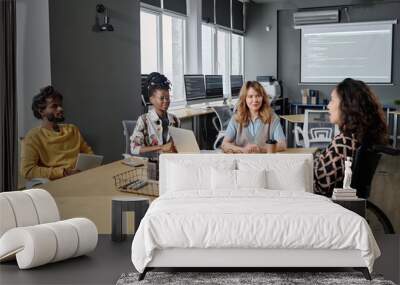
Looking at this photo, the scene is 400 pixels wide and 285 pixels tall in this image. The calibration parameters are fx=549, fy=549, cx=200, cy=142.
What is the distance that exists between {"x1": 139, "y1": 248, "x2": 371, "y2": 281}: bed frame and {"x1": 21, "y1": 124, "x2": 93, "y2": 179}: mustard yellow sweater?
1.90 m

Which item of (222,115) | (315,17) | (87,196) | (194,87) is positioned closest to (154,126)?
(87,196)

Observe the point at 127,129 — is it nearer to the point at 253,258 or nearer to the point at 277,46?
the point at 253,258

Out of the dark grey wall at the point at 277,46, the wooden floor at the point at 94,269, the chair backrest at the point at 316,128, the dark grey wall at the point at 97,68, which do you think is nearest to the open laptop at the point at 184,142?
the wooden floor at the point at 94,269

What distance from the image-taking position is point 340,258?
1.99 metres

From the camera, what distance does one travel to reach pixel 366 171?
10.0ft

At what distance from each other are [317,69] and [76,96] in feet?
22.9

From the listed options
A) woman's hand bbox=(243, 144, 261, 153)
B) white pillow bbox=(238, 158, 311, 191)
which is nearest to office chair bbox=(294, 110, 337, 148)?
woman's hand bbox=(243, 144, 261, 153)

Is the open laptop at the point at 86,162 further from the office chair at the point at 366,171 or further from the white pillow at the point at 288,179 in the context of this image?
the office chair at the point at 366,171

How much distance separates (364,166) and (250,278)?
131cm

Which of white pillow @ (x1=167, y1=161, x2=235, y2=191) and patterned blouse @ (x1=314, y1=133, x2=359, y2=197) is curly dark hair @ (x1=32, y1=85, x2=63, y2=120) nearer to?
white pillow @ (x1=167, y1=161, x2=235, y2=191)

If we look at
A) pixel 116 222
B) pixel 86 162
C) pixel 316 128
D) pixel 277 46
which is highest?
pixel 277 46

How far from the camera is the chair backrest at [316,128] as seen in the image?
6.34m

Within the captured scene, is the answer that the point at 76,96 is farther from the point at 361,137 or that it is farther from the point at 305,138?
the point at 305,138

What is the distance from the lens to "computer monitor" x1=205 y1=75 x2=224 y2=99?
26.9ft
